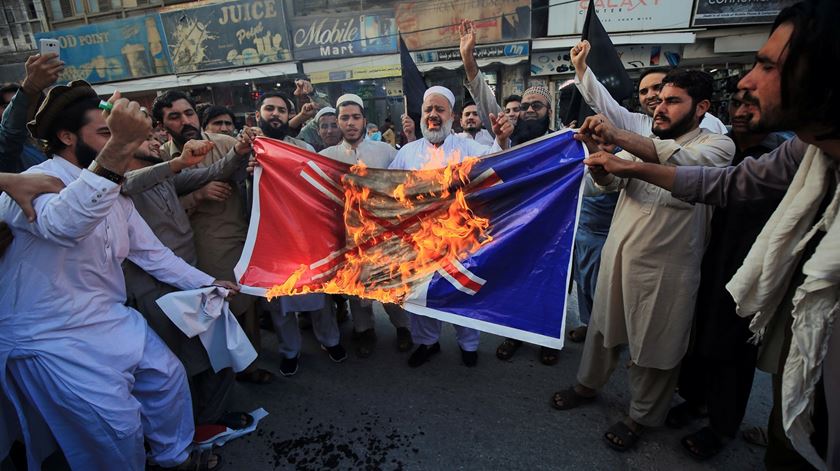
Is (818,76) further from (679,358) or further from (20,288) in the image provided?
(20,288)

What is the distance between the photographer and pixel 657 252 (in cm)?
248

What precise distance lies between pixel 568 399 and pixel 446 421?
3.16 ft

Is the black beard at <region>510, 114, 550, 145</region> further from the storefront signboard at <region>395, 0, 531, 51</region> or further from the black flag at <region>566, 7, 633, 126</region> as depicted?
the storefront signboard at <region>395, 0, 531, 51</region>

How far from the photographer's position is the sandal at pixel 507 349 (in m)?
3.78

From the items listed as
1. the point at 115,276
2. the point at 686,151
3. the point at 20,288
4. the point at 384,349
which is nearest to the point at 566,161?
the point at 686,151

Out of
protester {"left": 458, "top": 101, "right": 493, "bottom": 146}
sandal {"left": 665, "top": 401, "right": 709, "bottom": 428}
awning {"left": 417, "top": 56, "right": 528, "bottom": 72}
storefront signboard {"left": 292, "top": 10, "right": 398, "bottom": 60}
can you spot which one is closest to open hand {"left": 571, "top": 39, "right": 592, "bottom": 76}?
protester {"left": 458, "top": 101, "right": 493, "bottom": 146}

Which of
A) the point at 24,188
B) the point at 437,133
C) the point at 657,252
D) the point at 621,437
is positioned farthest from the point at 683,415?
the point at 24,188

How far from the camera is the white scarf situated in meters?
1.44

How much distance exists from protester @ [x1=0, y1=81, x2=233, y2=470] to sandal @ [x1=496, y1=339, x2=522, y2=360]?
8.85ft

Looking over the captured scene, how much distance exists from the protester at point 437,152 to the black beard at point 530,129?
3.71 feet

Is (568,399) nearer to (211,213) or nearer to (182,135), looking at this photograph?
(211,213)

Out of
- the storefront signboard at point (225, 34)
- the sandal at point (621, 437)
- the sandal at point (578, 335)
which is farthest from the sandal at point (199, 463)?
the storefront signboard at point (225, 34)

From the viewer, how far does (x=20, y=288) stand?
81.6 inches

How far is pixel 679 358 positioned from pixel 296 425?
2.75 m
